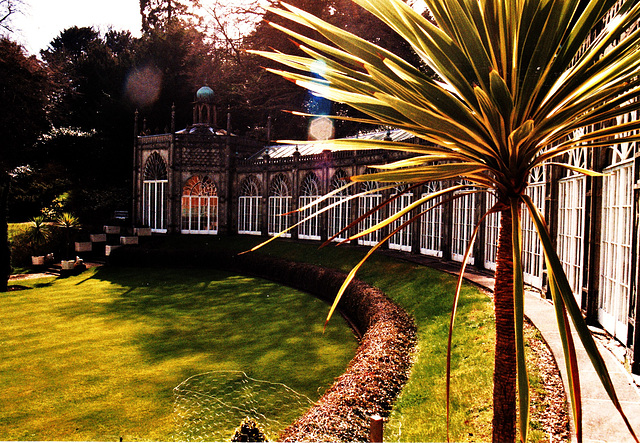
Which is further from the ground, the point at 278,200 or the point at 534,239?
the point at 278,200

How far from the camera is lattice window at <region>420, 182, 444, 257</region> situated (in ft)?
45.6

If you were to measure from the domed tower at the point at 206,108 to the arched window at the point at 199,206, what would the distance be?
3.67 metres

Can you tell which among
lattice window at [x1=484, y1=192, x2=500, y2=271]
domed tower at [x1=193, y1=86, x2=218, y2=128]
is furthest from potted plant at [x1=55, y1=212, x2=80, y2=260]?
lattice window at [x1=484, y1=192, x2=500, y2=271]

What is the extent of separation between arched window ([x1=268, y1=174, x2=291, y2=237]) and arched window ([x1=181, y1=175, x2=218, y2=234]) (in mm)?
3598

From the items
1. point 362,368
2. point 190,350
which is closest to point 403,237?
point 190,350

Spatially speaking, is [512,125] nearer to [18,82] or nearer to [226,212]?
[226,212]

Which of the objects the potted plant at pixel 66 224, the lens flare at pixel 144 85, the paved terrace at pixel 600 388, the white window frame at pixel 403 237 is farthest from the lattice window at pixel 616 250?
the lens flare at pixel 144 85

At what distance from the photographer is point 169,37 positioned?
32.0 meters

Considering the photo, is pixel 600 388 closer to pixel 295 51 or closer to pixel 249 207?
pixel 249 207

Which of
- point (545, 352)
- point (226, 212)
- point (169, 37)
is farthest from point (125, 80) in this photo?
point (545, 352)

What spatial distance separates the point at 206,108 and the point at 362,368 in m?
23.9

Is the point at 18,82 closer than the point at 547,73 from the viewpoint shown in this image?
No

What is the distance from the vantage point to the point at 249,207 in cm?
2320

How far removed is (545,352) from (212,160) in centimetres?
2138
